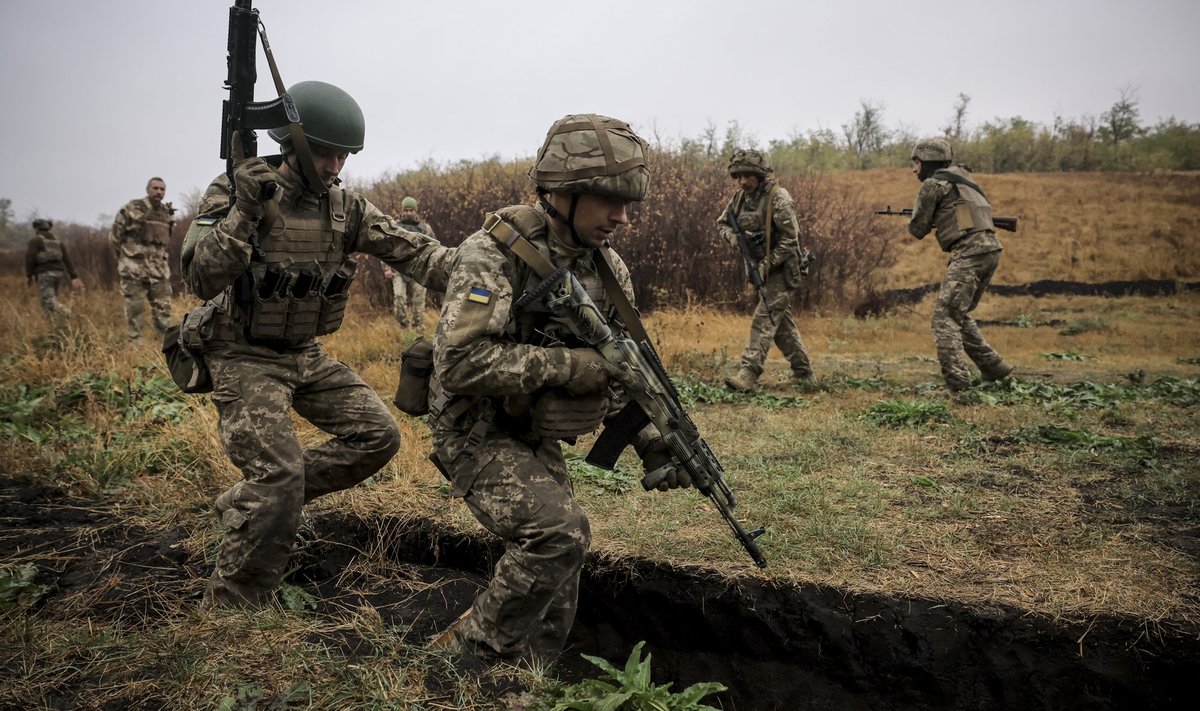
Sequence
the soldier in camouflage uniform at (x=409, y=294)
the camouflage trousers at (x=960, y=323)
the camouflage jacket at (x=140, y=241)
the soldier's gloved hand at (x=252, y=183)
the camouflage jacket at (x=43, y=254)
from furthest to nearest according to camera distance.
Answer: the camouflage jacket at (x=43, y=254), the soldier in camouflage uniform at (x=409, y=294), the camouflage jacket at (x=140, y=241), the camouflage trousers at (x=960, y=323), the soldier's gloved hand at (x=252, y=183)

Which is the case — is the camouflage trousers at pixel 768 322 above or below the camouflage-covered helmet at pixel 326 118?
below

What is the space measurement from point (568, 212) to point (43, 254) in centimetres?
1292

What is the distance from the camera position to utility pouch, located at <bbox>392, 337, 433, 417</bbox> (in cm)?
303

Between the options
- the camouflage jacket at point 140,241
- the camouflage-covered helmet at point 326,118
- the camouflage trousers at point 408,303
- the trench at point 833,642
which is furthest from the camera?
the camouflage trousers at point 408,303

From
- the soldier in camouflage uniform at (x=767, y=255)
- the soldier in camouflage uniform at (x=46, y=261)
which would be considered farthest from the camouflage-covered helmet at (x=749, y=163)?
the soldier in camouflage uniform at (x=46, y=261)

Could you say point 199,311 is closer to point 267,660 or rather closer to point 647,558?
point 267,660

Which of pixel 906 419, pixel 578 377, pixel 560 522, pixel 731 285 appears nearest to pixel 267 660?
pixel 560 522

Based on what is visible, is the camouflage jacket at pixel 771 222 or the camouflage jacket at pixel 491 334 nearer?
the camouflage jacket at pixel 491 334

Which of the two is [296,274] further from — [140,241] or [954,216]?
[140,241]

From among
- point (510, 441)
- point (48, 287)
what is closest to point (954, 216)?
point (510, 441)

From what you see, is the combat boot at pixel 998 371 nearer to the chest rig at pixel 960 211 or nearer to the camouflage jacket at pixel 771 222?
the chest rig at pixel 960 211

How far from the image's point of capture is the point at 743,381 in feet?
25.3

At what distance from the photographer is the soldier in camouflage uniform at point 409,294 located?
38.3ft

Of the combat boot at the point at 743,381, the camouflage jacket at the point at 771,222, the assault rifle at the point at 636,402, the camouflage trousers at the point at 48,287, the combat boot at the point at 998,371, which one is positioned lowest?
the combat boot at the point at 743,381
